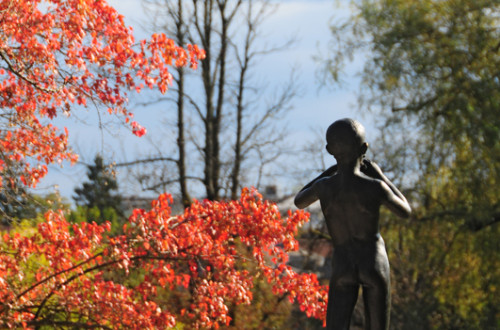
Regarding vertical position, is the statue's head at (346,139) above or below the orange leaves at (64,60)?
below

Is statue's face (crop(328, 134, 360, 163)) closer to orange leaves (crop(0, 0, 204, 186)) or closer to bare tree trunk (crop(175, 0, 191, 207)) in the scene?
orange leaves (crop(0, 0, 204, 186))

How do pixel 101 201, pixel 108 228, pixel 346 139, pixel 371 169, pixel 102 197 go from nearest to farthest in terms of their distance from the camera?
pixel 346 139
pixel 371 169
pixel 108 228
pixel 101 201
pixel 102 197

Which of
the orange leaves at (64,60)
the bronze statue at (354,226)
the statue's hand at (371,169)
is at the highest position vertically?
the orange leaves at (64,60)

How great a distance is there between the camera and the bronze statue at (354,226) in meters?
4.46

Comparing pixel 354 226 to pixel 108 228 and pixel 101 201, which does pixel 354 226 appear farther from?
pixel 101 201

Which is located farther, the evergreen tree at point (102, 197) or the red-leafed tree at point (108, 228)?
the evergreen tree at point (102, 197)

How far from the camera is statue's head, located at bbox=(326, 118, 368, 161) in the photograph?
4.43 metres

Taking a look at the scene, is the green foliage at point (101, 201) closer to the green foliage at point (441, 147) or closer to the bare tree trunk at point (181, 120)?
the bare tree trunk at point (181, 120)

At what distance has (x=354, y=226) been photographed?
14.8ft

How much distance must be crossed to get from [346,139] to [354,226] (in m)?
0.56

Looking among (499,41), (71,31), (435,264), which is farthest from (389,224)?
(71,31)

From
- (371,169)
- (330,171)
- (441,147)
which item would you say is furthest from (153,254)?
(441,147)

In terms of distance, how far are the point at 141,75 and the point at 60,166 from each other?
162 cm

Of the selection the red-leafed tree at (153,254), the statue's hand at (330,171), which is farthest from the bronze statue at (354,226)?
the red-leafed tree at (153,254)
